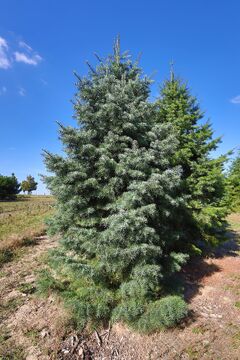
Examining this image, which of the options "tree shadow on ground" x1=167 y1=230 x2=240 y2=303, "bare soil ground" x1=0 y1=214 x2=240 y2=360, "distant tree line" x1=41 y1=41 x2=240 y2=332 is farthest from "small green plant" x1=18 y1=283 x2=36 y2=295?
→ "tree shadow on ground" x1=167 y1=230 x2=240 y2=303

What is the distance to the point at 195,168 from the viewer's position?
925 centimetres

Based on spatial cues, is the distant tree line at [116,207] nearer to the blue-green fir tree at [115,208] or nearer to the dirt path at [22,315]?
the blue-green fir tree at [115,208]

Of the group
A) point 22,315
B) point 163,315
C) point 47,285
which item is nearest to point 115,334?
point 163,315

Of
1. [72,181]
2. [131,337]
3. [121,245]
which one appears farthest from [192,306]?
[72,181]

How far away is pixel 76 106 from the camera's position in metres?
7.07

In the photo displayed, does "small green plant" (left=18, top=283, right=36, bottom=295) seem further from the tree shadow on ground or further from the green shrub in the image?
the tree shadow on ground

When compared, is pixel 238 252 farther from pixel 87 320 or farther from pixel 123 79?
pixel 123 79

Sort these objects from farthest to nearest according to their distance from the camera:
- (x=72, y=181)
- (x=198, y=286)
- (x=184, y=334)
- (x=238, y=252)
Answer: (x=238, y=252) < (x=198, y=286) < (x=72, y=181) < (x=184, y=334)

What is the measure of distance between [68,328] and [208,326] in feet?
11.3

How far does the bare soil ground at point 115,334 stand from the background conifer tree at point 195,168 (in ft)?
6.55

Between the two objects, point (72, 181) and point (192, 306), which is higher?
point (72, 181)

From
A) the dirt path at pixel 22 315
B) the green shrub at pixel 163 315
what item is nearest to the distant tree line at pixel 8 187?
the dirt path at pixel 22 315

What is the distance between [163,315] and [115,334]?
52.0 inches

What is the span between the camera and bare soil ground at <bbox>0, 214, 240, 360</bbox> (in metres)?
5.14
